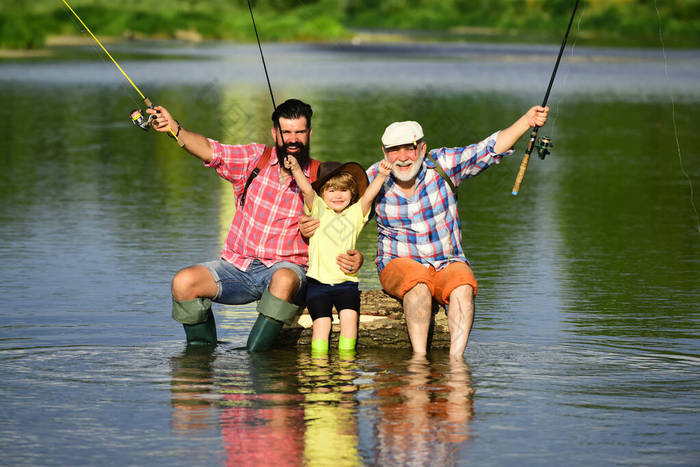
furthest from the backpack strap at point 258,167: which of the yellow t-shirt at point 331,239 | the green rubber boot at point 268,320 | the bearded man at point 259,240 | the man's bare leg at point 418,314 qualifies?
the man's bare leg at point 418,314

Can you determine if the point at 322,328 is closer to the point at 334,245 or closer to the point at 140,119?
the point at 334,245

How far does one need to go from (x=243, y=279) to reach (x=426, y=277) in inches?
39.4

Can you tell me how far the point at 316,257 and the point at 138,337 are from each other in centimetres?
126

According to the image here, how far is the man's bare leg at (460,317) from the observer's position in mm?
7559

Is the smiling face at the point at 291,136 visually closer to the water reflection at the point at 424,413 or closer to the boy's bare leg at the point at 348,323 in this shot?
the boy's bare leg at the point at 348,323

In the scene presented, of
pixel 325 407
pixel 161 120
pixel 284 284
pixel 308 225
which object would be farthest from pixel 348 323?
pixel 161 120

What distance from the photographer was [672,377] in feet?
23.9

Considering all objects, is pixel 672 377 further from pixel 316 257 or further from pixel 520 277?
pixel 520 277

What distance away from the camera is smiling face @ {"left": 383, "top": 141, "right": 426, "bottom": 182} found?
764 centimetres

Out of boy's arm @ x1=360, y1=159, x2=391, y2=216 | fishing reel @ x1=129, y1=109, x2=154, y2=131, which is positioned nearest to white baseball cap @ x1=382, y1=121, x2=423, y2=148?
boy's arm @ x1=360, y1=159, x2=391, y2=216

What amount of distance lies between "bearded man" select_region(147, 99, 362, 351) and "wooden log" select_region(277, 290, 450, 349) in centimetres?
23

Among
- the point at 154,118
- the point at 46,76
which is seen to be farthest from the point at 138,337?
the point at 46,76

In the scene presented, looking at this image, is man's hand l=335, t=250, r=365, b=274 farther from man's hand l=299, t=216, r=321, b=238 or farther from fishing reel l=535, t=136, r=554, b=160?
fishing reel l=535, t=136, r=554, b=160

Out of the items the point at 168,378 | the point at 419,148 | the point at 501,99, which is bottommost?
the point at 168,378
